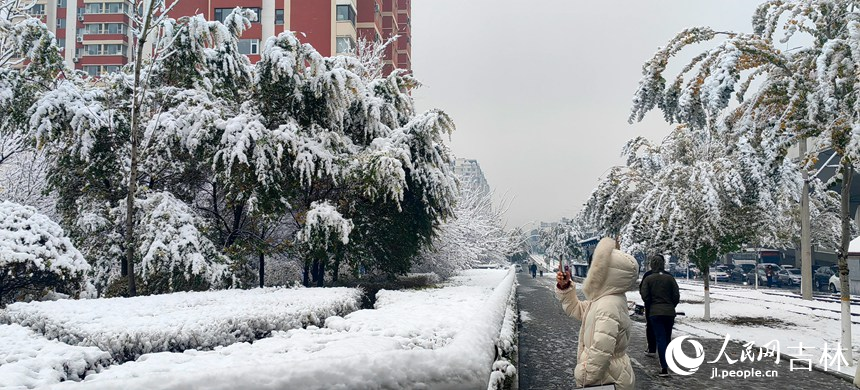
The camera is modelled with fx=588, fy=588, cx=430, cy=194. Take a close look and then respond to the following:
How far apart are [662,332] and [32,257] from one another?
32.6 feet

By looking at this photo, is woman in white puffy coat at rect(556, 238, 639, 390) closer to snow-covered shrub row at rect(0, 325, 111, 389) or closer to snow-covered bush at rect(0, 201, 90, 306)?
snow-covered shrub row at rect(0, 325, 111, 389)

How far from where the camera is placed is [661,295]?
8664 mm

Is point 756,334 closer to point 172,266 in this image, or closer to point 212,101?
point 172,266

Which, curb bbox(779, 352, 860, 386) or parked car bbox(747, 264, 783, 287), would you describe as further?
parked car bbox(747, 264, 783, 287)

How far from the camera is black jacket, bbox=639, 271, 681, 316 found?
8570mm

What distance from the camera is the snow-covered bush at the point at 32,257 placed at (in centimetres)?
958

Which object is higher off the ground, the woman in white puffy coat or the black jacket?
the woman in white puffy coat

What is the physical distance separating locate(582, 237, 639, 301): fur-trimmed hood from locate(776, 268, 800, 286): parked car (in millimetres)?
41017

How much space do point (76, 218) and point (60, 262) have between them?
13.0 feet

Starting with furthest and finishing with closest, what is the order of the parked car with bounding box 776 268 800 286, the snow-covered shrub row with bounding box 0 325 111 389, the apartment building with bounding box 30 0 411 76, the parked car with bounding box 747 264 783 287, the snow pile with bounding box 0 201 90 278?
the apartment building with bounding box 30 0 411 76 < the parked car with bounding box 747 264 783 287 < the parked car with bounding box 776 268 800 286 < the snow pile with bounding box 0 201 90 278 < the snow-covered shrub row with bounding box 0 325 111 389

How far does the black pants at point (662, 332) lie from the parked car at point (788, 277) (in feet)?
117

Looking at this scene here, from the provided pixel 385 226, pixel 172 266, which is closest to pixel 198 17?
pixel 172 266

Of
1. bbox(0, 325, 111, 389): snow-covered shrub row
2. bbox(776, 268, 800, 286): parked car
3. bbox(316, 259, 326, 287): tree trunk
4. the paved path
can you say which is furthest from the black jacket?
bbox(776, 268, 800, 286): parked car

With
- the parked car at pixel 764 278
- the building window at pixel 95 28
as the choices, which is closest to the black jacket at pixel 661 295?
the parked car at pixel 764 278
